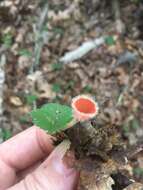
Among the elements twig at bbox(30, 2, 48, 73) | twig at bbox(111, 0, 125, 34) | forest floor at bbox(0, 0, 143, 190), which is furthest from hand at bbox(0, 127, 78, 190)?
twig at bbox(111, 0, 125, 34)

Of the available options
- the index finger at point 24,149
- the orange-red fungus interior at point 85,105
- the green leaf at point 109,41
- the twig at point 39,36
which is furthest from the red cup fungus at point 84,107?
the green leaf at point 109,41

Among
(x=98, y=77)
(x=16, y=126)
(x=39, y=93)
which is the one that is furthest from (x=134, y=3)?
(x=16, y=126)

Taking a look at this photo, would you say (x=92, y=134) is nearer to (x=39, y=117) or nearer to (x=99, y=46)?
(x=39, y=117)

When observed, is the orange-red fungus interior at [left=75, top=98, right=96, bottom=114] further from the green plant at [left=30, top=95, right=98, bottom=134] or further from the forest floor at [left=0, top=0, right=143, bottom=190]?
the forest floor at [left=0, top=0, right=143, bottom=190]

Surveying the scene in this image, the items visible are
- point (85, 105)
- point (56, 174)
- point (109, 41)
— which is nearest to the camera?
point (85, 105)

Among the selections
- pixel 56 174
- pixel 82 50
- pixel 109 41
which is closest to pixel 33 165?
pixel 56 174

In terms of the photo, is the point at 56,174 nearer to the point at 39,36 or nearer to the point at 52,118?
the point at 52,118

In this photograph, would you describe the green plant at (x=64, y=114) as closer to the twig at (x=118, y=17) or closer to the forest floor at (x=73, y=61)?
the forest floor at (x=73, y=61)
